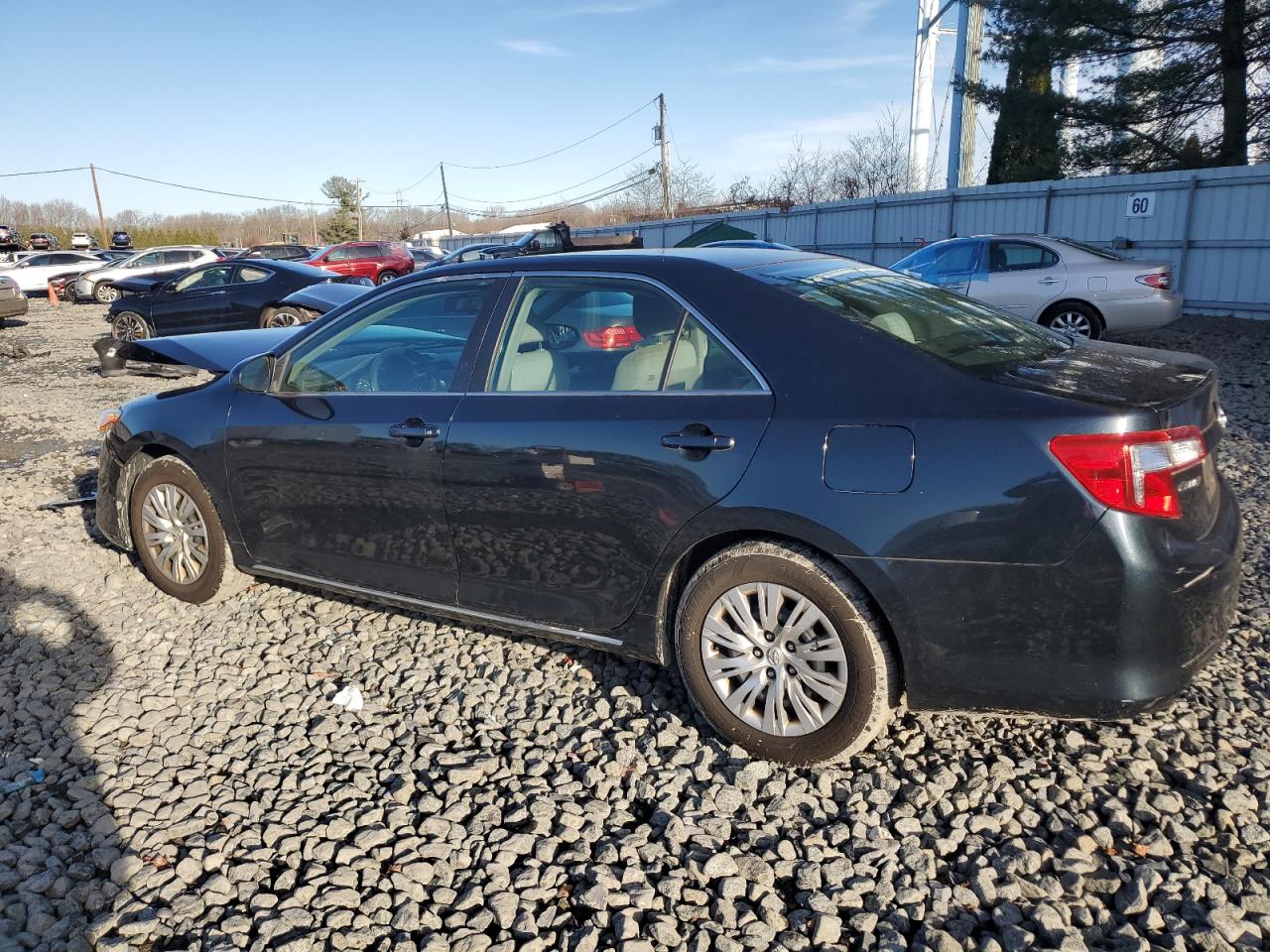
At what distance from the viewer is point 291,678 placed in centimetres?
388

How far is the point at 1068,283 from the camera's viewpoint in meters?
11.4

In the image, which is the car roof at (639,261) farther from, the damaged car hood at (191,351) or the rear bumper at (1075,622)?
the damaged car hood at (191,351)

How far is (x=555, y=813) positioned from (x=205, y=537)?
2542 mm

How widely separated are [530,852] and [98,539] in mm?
4226

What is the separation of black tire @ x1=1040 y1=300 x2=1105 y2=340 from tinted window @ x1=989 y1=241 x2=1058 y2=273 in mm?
Answer: 551

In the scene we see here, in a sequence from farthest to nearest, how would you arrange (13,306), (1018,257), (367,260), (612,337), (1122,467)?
(367,260) → (13,306) → (1018,257) → (612,337) → (1122,467)

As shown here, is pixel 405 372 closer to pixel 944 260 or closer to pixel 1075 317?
pixel 1075 317

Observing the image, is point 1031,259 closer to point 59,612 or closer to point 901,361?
point 901,361

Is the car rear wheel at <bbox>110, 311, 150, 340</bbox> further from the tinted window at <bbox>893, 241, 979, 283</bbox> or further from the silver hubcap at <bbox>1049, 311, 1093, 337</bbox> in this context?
the silver hubcap at <bbox>1049, 311, 1093, 337</bbox>

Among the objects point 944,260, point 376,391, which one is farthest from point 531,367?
point 944,260

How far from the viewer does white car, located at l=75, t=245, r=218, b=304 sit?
2759 cm

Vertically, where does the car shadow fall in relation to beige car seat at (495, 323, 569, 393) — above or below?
below

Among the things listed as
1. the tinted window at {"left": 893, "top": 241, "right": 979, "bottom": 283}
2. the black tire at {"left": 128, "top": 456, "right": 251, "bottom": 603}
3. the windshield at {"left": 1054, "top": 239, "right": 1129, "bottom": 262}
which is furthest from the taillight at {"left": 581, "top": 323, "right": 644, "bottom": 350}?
the windshield at {"left": 1054, "top": 239, "right": 1129, "bottom": 262}

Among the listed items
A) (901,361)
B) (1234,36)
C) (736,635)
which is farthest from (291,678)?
(1234,36)
